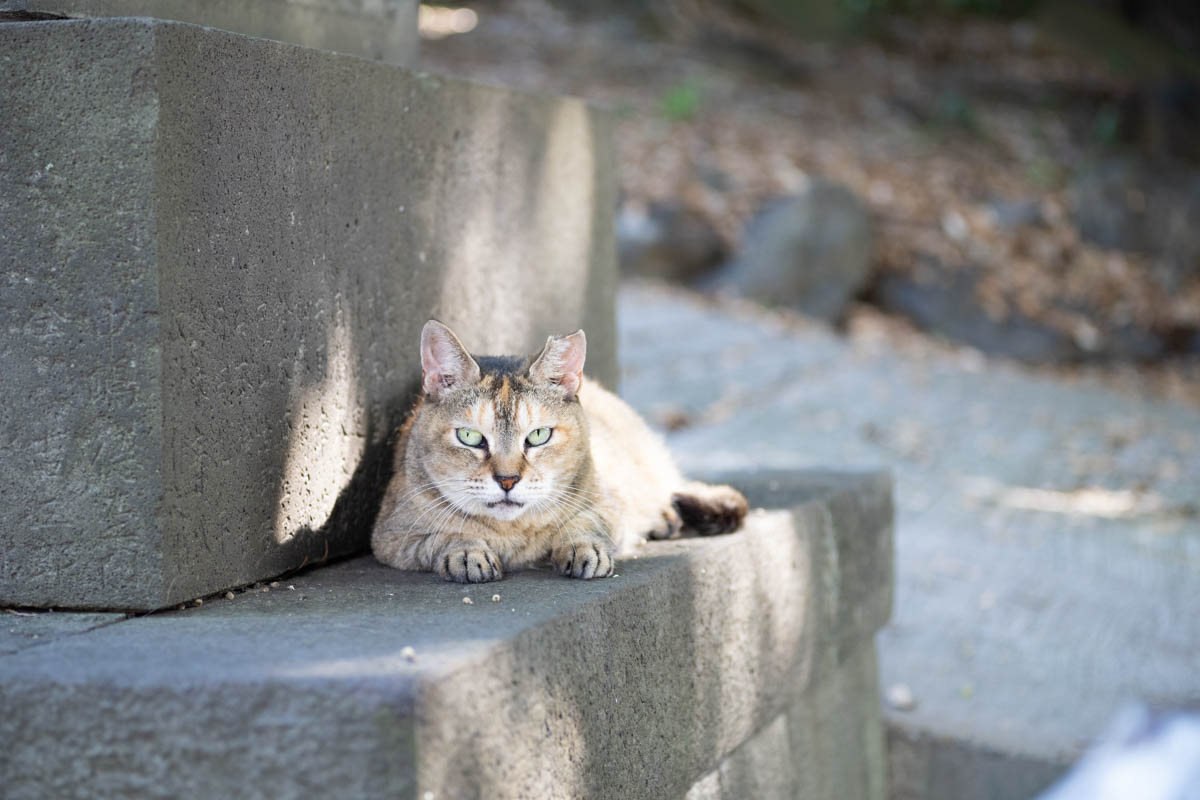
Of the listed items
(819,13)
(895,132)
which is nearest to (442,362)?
(895,132)

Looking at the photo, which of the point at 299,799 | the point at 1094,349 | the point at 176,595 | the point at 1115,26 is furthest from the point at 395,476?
the point at 1115,26

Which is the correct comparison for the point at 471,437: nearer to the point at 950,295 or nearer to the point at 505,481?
the point at 505,481

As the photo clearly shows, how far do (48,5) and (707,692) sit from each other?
7.31ft

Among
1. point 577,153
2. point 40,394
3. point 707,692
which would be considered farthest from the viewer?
point 577,153

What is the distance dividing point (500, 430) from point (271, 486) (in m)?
0.57

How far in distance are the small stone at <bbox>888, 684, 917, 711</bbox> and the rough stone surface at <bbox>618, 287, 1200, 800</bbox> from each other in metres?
0.05

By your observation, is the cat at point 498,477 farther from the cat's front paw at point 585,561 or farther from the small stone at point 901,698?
the small stone at point 901,698

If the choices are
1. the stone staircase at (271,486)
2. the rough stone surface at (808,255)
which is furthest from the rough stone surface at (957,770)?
the rough stone surface at (808,255)

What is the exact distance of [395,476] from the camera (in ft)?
10.9

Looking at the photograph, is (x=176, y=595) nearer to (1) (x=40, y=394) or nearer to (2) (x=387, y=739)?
(1) (x=40, y=394)

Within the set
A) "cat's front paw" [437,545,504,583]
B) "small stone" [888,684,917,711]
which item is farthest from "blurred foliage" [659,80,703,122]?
"cat's front paw" [437,545,504,583]

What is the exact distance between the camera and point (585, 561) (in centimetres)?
298

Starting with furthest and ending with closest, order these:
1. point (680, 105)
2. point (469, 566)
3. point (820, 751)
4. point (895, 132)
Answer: point (895, 132), point (680, 105), point (820, 751), point (469, 566)

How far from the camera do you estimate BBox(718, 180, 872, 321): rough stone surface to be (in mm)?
12062
